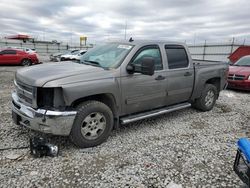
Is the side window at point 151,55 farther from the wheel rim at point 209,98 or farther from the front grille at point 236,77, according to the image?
the front grille at point 236,77

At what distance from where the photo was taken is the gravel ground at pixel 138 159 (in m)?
2.89

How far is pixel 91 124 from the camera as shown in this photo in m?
3.67

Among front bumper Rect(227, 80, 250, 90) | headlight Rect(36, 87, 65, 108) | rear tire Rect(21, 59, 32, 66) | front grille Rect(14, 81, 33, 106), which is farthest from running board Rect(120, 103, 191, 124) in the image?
rear tire Rect(21, 59, 32, 66)

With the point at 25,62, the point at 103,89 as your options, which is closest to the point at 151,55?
the point at 103,89

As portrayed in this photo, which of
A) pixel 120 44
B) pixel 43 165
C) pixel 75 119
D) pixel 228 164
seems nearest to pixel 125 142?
pixel 75 119

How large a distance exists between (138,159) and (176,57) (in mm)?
2562

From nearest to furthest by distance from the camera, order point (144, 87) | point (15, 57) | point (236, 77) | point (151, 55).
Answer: point (144, 87) < point (151, 55) < point (236, 77) < point (15, 57)

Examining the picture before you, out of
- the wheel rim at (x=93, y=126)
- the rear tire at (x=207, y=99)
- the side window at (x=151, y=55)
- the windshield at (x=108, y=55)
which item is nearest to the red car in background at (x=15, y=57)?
the windshield at (x=108, y=55)

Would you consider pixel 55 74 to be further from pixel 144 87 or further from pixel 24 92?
pixel 144 87

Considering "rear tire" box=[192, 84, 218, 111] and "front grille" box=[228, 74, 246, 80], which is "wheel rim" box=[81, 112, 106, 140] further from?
"front grille" box=[228, 74, 246, 80]

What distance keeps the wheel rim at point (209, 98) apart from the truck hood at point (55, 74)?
3275 millimetres

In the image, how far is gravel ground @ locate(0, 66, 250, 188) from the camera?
114 inches

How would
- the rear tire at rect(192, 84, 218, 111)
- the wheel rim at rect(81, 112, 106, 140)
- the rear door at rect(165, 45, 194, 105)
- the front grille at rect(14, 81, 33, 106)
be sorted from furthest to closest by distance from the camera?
the rear tire at rect(192, 84, 218, 111), the rear door at rect(165, 45, 194, 105), the wheel rim at rect(81, 112, 106, 140), the front grille at rect(14, 81, 33, 106)

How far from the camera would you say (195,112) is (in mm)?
5965
